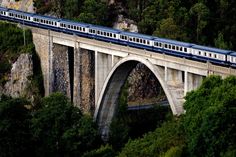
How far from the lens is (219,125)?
39.8 m

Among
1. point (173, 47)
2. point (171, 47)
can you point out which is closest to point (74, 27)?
point (171, 47)

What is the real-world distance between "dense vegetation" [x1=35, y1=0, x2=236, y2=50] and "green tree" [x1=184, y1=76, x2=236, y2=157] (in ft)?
67.7

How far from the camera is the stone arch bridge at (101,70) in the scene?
167ft

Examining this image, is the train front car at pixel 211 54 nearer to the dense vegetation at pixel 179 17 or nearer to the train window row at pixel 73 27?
the dense vegetation at pixel 179 17

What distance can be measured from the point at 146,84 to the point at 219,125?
101 ft

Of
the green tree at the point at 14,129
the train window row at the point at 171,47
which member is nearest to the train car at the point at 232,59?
the train window row at the point at 171,47

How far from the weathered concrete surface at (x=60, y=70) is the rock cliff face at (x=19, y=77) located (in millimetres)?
2856

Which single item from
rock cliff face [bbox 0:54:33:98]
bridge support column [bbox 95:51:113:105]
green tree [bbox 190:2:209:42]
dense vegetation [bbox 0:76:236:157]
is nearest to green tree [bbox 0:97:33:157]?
dense vegetation [bbox 0:76:236:157]

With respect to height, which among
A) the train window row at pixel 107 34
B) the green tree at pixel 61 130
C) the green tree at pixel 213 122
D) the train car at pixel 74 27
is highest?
the train car at pixel 74 27

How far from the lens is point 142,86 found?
70.2 meters

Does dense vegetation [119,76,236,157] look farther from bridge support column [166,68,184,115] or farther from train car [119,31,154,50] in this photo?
train car [119,31,154,50]

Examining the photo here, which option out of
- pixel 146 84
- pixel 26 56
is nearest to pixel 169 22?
pixel 146 84

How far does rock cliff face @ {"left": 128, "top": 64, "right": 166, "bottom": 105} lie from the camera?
69750mm

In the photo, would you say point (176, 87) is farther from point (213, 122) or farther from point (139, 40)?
point (213, 122)
